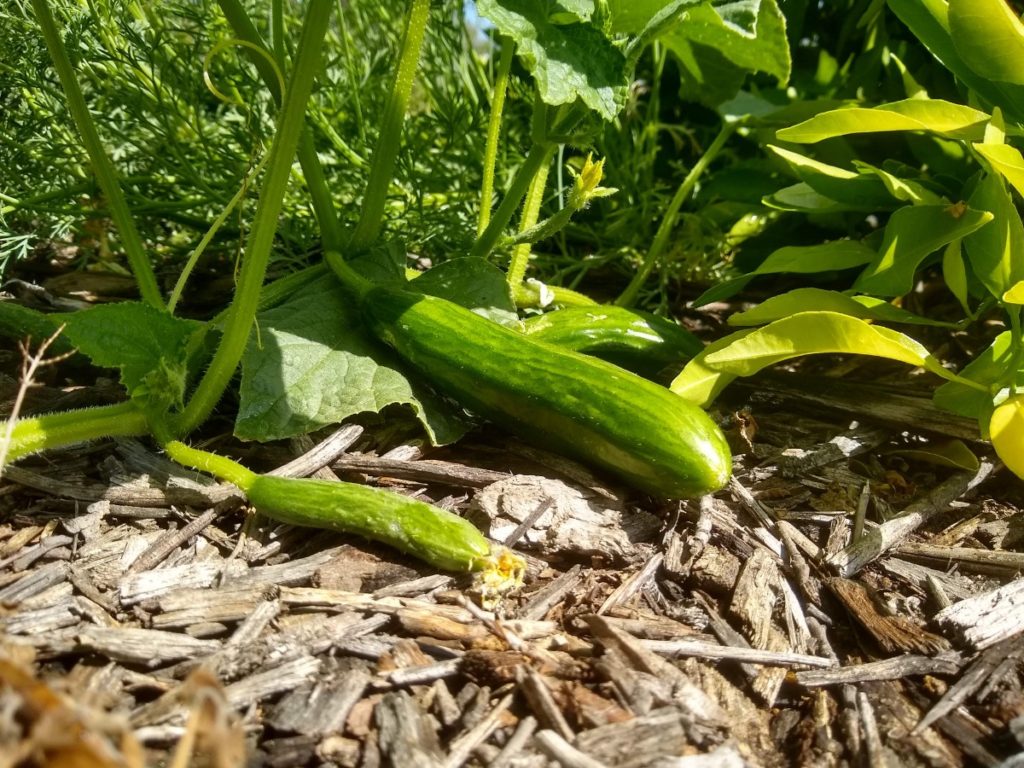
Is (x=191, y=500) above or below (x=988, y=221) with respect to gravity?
below

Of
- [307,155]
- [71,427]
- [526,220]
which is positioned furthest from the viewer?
[526,220]

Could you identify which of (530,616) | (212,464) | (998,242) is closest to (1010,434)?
(998,242)

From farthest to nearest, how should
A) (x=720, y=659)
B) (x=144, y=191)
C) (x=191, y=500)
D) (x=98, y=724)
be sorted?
(x=144, y=191), (x=191, y=500), (x=720, y=659), (x=98, y=724)

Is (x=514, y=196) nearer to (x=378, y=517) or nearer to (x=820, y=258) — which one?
(x=820, y=258)

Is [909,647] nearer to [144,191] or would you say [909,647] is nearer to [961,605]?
[961,605]

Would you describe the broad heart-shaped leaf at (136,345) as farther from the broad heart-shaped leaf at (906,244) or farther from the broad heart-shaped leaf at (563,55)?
the broad heart-shaped leaf at (906,244)

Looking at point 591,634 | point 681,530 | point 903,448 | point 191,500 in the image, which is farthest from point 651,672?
point 903,448

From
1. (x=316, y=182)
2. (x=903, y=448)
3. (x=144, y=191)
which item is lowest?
(x=903, y=448)
